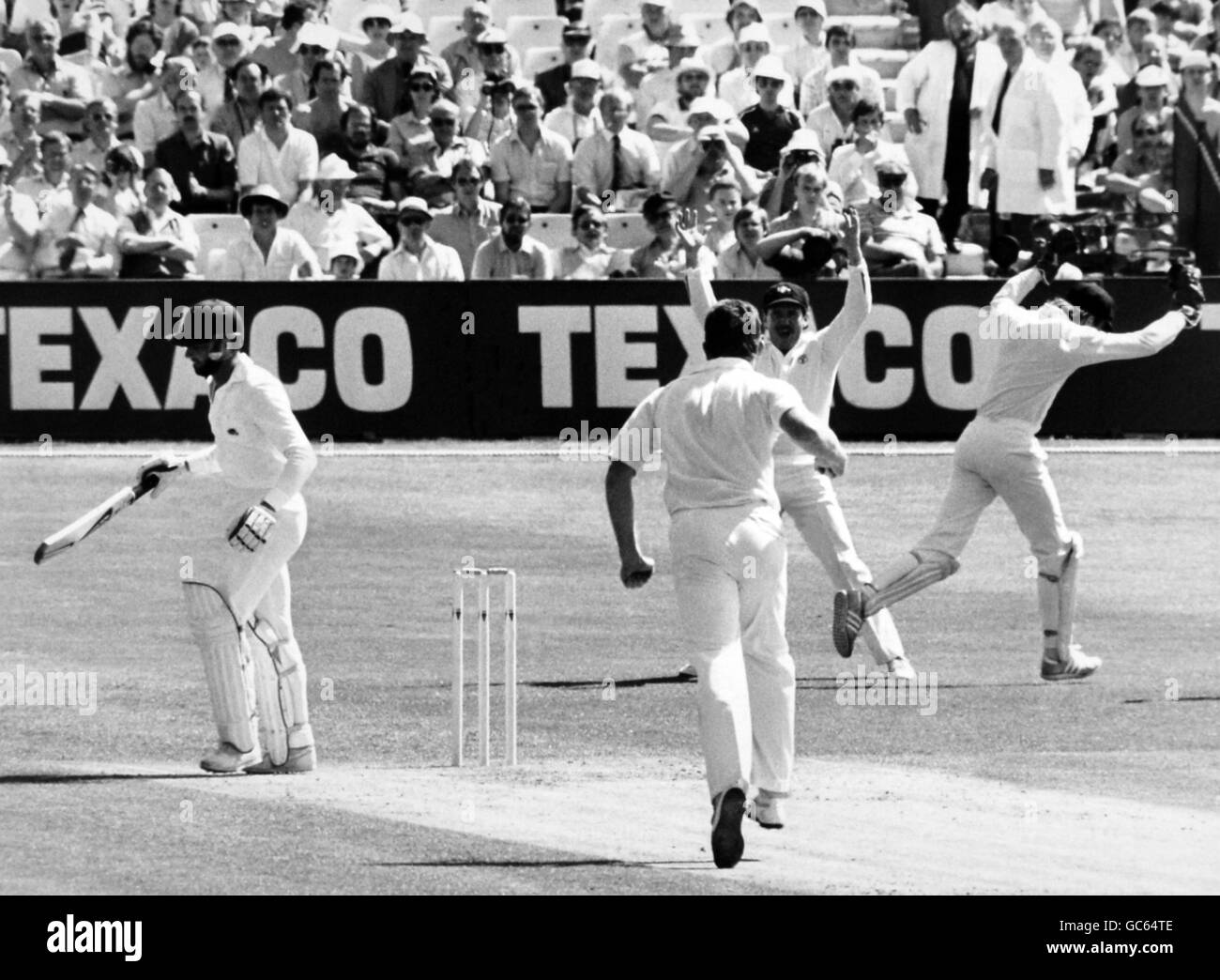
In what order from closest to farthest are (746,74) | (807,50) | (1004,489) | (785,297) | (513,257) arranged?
(785,297), (1004,489), (513,257), (746,74), (807,50)

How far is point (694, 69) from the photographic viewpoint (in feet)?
80.3

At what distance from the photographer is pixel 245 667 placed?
12242 mm

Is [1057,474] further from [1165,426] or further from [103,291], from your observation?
[103,291]

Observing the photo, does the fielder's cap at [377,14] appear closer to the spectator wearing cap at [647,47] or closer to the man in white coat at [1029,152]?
the spectator wearing cap at [647,47]

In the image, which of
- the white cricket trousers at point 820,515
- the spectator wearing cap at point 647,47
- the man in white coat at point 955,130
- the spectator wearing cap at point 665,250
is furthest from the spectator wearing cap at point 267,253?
the white cricket trousers at point 820,515

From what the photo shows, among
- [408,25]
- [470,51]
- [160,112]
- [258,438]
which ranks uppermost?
[408,25]

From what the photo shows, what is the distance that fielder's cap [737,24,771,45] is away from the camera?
82.0 feet

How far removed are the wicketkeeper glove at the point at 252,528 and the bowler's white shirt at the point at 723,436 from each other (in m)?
2.21

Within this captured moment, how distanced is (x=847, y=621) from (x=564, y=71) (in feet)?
43.1

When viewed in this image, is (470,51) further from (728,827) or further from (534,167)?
(728,827)

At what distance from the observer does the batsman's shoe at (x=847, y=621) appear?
13000mm

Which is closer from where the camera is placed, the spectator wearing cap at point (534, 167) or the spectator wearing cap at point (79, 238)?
the spectator wearing cap at point (79, 238)

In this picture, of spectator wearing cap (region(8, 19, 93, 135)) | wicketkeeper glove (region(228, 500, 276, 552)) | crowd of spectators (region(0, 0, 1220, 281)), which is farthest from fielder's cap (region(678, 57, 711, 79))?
wicketkeeper glove (region(228, 500, 276, 552))

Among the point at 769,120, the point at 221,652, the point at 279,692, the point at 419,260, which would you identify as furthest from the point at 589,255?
the point at 221,652
